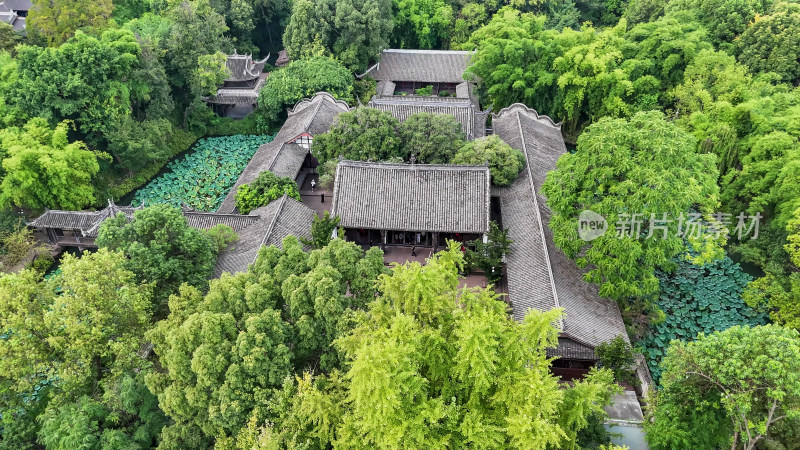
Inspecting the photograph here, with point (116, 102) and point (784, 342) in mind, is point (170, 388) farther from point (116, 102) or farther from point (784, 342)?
point (116, 102)

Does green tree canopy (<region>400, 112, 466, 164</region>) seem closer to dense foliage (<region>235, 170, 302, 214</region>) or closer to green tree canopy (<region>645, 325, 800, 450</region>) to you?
dense foliage (<region>235, 170, 302, 214</region>)

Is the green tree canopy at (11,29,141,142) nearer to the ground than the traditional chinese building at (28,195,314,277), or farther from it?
farther from it

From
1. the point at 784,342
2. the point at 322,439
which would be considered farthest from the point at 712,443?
the point at 322,439

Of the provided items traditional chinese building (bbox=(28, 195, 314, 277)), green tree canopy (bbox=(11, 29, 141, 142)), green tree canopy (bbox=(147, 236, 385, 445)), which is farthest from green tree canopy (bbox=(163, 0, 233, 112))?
green tree canopy (bbox=(147, 236, 385, 445))

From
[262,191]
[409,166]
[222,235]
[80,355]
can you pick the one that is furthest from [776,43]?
[80,355]

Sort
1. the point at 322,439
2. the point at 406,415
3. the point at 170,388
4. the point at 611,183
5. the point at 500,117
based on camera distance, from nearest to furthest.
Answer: the point at 406,415 < the point at 322,439 < the point at 170,388 < the point at 611,183 < the point at 500,117
